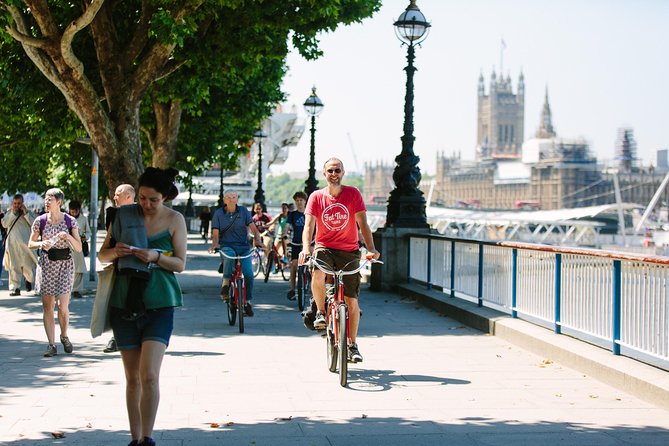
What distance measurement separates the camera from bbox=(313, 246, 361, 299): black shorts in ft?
29.8

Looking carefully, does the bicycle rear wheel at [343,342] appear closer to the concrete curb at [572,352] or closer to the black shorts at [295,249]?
the concrete curb at [572,352]

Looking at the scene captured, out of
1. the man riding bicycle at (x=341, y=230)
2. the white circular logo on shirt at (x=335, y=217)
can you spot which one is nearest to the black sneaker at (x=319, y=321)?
the man riding bicycle at (x=341, y=230)

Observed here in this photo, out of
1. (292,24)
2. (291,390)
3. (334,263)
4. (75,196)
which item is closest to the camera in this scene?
(291,390)

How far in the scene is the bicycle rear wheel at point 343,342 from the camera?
8406 mm

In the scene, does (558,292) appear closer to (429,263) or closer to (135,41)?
(429,263)

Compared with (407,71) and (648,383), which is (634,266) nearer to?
(648,383)

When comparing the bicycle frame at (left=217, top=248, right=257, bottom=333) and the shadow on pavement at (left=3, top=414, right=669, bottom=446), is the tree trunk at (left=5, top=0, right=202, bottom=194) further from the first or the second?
the shadow on pavement at (left=3, top=414, right=669, bottom=446)

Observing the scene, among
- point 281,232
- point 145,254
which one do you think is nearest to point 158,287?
point 145,254

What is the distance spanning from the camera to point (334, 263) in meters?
9.14

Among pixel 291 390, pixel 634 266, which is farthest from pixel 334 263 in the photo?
pixel 634 266

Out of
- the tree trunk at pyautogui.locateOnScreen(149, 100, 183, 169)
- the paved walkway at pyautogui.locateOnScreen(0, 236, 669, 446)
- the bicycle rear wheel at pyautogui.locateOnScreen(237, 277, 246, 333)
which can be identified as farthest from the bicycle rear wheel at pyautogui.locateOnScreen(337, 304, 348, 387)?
the tree trunk at pyautogui.locateOnScreen(149, 100, 183, 169)

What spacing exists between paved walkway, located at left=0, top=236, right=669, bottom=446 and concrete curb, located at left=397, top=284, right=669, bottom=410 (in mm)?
102

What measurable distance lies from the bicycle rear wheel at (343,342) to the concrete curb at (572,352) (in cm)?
206

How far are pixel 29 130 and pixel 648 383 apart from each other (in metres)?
27.4
